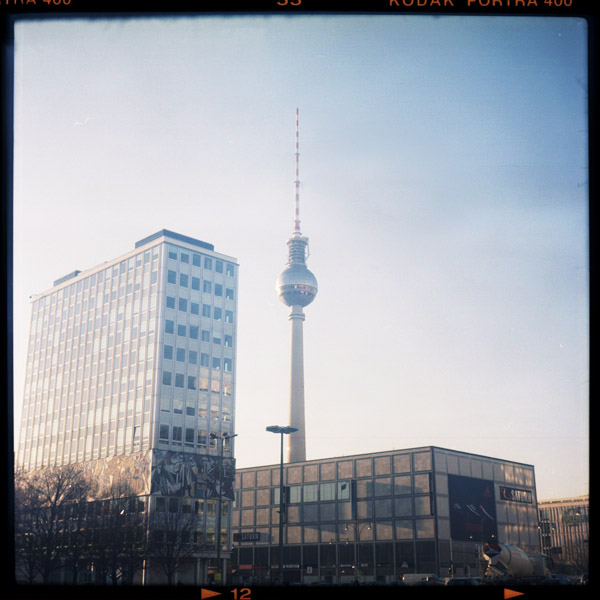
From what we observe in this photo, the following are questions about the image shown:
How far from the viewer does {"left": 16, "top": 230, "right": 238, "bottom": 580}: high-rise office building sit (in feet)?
320

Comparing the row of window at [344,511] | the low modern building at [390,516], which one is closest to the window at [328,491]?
the low modern building at [390,516]

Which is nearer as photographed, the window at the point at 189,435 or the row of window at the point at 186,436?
the row of window at the point at 186,436

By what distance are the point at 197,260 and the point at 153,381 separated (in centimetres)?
1927

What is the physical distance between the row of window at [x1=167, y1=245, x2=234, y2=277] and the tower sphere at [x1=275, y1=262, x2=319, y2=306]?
56.5 metres

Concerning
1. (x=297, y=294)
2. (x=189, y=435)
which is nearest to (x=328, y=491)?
(x=189, y=435)

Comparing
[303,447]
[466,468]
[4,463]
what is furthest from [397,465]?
[4,463]

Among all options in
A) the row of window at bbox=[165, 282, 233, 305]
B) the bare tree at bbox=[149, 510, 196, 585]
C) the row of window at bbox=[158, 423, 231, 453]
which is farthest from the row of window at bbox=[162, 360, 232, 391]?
the bare tree at bbox=[149, 510, 196, 585]

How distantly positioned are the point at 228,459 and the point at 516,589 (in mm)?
102929

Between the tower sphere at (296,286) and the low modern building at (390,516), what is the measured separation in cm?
6845

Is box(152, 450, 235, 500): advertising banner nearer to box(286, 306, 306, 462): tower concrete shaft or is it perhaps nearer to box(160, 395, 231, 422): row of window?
box(160, 395, 231, 422): row of window

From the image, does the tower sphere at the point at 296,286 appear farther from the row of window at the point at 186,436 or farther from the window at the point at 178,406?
the window at the point at 178,406

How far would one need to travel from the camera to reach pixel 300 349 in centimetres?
16262

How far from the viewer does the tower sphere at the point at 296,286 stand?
167375 millimetres

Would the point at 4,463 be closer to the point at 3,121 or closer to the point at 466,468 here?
the point at 3,121
